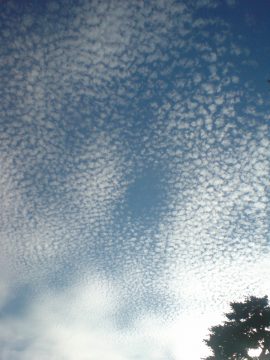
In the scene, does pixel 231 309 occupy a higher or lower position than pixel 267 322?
higher

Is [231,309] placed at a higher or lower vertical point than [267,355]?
higher

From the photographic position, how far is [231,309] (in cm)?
3017

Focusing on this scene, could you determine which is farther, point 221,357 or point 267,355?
point 221,357

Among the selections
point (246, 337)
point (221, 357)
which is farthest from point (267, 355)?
point (221, 357)

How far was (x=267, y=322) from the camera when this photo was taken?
91.8 ft

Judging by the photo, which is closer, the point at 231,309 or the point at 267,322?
the point at 267,322

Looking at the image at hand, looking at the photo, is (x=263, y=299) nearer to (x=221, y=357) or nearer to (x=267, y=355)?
(x=267, y=355)

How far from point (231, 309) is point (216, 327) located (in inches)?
90.3

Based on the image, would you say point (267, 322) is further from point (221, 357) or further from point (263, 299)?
point (221, 357)

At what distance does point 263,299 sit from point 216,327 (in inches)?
209

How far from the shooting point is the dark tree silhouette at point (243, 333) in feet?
91.3

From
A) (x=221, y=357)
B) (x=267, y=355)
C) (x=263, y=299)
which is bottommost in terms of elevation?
(x=267, y=355)

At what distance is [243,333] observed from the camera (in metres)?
28.6

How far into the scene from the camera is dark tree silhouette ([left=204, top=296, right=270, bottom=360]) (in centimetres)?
2783
